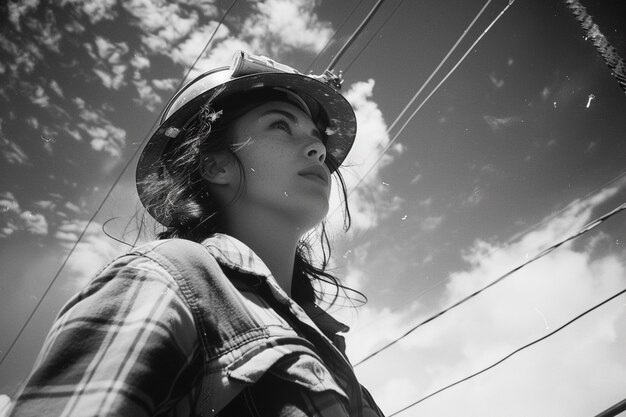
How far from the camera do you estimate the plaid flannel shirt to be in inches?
22.1

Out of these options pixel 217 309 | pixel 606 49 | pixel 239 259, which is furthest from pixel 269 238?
pixel 606 49

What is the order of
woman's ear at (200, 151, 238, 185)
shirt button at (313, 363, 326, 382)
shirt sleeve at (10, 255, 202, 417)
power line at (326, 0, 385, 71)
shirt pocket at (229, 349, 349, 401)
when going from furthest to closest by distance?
1. power line at (326, 0, 385, 71)
2. woman's ear at (200, 151, 238, 185)
3. shirt button at (313, 363, 326, 382)
4. shirt pocket at (229, 349, 349, 401)
5. shirt sleeve at (10, 255, 202, 417)

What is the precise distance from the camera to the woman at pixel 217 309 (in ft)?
1.94

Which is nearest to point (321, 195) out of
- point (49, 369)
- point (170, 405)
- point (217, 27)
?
point (170, 405)

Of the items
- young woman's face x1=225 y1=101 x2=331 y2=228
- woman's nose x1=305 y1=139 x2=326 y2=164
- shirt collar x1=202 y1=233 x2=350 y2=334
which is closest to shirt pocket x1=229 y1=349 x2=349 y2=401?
shirt collar x1=202 y1=233 x2=350 y2=334

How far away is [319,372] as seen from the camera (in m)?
0.90

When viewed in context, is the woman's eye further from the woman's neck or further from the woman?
the woman's neck

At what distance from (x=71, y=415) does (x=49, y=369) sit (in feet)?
0.30

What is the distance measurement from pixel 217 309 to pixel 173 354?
0.53ft

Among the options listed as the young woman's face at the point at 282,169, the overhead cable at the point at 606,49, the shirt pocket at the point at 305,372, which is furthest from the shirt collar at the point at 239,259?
the overhead cable at the point at 606,49

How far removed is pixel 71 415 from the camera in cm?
52

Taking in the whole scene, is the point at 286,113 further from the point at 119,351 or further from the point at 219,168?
the point at 119,351

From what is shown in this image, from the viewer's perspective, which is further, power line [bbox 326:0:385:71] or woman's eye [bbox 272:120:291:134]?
power line [bbox 326:0:385:71]

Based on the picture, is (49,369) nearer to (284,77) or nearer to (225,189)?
(225,189)
